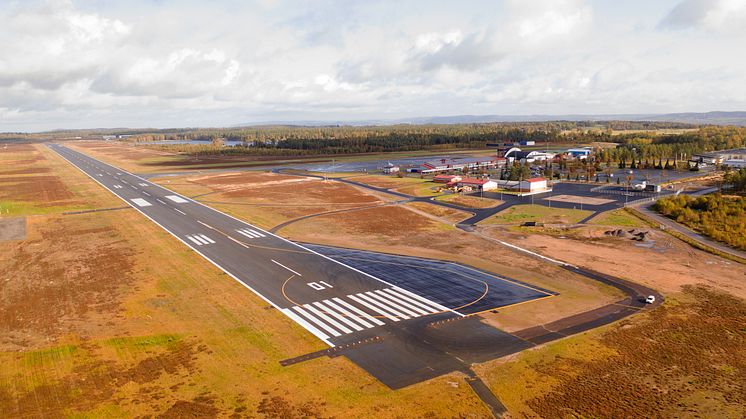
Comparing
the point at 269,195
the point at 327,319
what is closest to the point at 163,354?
the point at 327,319

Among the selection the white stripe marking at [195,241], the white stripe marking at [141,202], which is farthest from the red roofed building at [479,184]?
the white stripe marking at [141,202]

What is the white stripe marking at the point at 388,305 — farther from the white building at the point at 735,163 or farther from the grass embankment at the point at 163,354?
the white building at the point at 735,163

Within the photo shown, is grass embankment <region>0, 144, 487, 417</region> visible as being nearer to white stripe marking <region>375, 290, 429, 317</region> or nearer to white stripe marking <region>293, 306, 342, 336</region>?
white stripe marking <region>293, 306, 342, 336</region>

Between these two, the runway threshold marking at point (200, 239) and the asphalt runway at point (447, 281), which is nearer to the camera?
the asphalt runway at point (447, 281)

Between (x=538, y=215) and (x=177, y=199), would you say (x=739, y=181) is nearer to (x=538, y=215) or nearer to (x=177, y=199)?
(x=538, y=215)

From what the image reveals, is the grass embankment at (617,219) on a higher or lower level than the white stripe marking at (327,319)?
higher

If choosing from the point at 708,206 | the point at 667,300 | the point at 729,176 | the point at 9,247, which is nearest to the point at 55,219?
the point at 9,247
